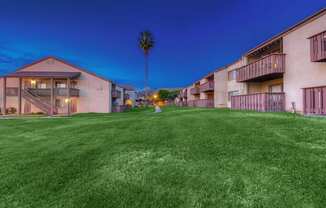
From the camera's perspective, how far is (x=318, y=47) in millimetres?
11156

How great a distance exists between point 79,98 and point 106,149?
80.7ft

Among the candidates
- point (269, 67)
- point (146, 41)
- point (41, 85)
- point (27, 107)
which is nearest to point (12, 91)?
point (27, 107)

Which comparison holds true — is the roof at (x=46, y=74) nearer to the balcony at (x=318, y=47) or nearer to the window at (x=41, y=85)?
the window at (x=41, y=85)

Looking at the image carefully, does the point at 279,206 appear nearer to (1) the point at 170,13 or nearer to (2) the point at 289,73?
(2) the point at 289,73

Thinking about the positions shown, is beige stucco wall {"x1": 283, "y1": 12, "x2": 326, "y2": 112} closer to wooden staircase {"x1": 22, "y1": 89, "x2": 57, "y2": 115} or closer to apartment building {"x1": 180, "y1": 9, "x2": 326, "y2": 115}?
apartment building {"x1": 180, "y1": 9, "x2": 326, "y2": 115}

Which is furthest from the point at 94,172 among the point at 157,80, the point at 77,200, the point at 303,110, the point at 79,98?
the point at 157,80

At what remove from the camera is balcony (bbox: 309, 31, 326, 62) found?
1082cm

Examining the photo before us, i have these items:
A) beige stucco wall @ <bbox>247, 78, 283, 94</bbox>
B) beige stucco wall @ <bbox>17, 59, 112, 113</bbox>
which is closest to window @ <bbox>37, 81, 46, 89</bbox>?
beige stucco wall @ <bbox>17, 59, 112, 113</bbox>

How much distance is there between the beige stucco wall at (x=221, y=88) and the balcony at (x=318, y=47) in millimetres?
17269

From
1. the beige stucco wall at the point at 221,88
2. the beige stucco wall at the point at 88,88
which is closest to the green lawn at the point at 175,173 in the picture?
the beige stucco wall at the point at 88,88

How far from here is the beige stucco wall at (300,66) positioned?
1193cm

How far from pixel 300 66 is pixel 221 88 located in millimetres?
16423

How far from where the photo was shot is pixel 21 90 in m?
25.9

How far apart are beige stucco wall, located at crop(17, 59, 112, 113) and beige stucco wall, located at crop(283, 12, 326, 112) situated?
74.8 feet
